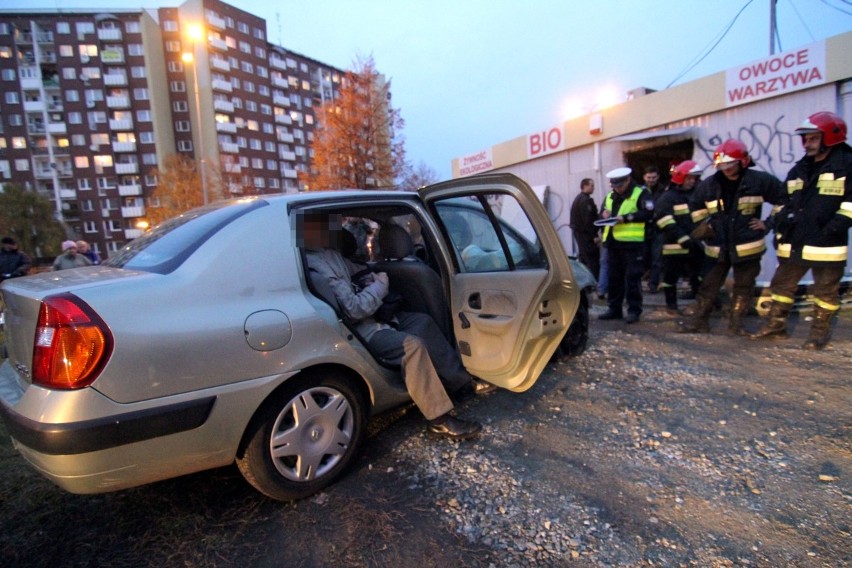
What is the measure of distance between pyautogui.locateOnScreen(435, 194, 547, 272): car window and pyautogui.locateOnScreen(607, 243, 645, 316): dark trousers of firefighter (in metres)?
2.35

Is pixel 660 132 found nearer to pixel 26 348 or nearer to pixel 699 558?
pixel 699 558

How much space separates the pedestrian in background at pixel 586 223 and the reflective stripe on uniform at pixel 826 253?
361cm

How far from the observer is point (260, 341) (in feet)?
6.50

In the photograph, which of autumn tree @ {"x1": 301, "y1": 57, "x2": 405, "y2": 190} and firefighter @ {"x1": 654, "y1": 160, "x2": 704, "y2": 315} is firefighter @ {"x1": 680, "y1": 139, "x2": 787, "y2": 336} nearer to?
firefighter @ {"x1": 654, "y1": 160, "x2": 704, "y2": 315}

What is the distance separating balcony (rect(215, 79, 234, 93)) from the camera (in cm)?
5120

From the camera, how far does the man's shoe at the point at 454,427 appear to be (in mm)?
2609

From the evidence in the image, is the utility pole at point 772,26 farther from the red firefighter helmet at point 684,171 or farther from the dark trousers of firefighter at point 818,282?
the dark trousers of firefighter at point 818,282

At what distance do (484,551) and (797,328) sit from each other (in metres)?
4.62

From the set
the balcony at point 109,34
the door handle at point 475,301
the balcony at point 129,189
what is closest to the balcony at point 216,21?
the balcony at point 109,34

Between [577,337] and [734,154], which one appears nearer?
[577,337]

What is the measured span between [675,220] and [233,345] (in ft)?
17.3

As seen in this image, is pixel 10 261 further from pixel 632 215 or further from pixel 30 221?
pixel 30 221

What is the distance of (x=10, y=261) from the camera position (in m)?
7.46

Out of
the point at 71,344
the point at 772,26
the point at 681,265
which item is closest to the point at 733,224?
the point at 681,265
